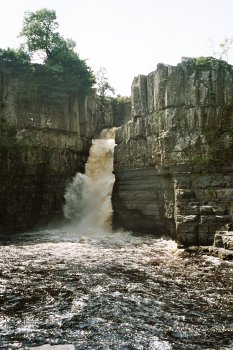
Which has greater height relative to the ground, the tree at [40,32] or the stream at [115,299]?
the tree at [40,32]

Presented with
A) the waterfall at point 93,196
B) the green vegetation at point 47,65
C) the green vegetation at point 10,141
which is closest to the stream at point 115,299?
the waterfall at point 93,196

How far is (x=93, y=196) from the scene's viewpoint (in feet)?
122

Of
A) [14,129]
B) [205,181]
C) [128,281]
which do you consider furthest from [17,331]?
[14,129]

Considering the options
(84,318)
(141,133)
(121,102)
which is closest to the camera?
(84,318)

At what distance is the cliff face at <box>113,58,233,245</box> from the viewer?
84.2 ft

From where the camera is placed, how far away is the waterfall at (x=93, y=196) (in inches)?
1410

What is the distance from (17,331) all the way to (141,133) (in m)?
24.0

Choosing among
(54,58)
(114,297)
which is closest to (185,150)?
(114,297)

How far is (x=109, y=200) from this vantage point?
3609 centimetres

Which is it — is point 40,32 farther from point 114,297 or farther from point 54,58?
point 114,297

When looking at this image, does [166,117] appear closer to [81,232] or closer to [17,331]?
[81,232]

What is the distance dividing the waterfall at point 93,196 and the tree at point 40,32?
14652 millimetres

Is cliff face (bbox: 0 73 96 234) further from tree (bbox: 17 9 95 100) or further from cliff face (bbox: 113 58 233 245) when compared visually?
cliff face (bbox: 113 58 233 245)

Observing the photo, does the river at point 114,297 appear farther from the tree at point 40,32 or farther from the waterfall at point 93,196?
the tree at point 40,32
